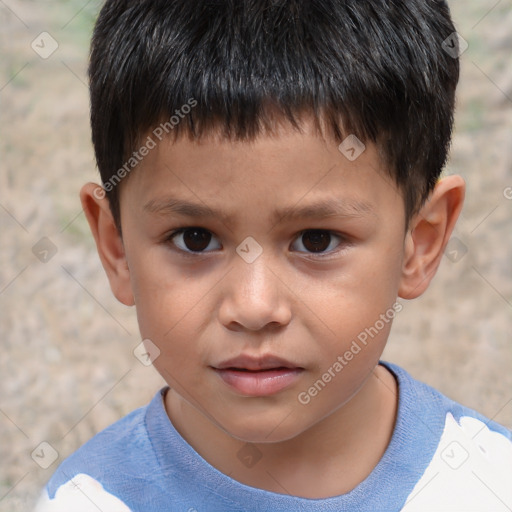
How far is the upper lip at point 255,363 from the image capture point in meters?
1.51

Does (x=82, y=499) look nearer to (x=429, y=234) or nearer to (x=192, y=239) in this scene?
(x=192, y=239)

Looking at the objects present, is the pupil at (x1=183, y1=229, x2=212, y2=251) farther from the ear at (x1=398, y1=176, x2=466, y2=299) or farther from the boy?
the ear at (x1=398, y1=176, x2=466, y2=299)

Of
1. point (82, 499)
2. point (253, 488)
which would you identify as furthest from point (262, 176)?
point (82, 499)

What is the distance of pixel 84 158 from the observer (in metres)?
3.92

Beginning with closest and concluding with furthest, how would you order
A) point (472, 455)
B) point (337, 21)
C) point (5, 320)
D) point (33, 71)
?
1. point (337, 21)
2. point (472, 455)
3. point (5, 320)
4. point (33, 71)

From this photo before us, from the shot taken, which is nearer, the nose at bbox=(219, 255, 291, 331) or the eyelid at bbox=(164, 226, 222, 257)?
the nose at bbox=(219, 255, 291, 331)

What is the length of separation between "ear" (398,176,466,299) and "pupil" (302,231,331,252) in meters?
0.24

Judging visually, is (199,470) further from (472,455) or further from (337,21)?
(337,21)

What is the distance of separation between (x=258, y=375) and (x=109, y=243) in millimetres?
452

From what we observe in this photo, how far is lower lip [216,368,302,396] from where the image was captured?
153cm

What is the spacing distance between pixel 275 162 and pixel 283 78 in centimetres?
13

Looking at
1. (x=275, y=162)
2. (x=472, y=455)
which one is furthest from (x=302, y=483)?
(x=275, y=162)

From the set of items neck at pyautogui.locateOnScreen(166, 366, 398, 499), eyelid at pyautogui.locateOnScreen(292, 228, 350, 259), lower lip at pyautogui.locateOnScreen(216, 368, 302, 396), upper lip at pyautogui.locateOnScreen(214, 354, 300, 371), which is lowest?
neck at pyautogui.locateOnScreen(166, 366, 398, 499)

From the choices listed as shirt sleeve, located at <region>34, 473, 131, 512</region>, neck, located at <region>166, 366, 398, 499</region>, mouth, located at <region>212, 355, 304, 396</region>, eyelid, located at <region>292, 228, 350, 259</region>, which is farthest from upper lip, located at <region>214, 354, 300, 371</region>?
shirt sleeve, located at <region>34, 473, 131, 512</region>
